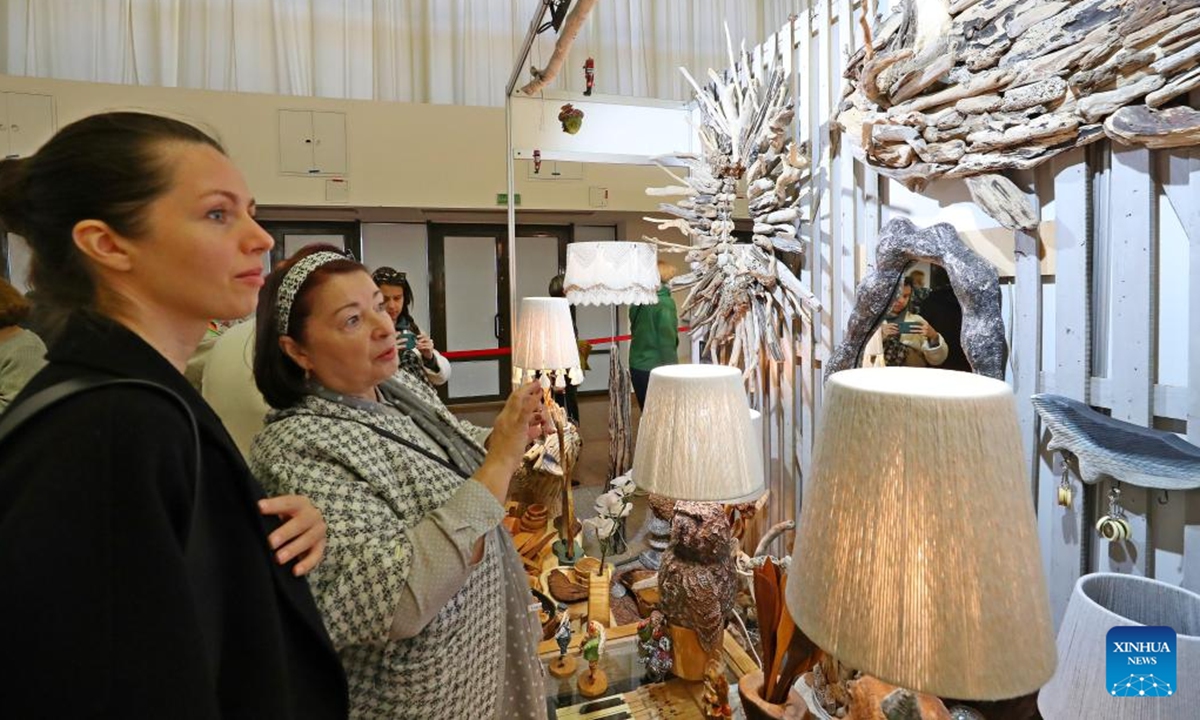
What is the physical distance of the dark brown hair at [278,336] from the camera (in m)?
1.16

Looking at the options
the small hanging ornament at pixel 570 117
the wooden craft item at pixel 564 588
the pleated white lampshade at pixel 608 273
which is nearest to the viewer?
the wooden craft item at pixel 564 588

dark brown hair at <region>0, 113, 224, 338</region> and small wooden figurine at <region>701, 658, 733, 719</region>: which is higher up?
dark brown hair at <region>0, 113, 224, 338</region>

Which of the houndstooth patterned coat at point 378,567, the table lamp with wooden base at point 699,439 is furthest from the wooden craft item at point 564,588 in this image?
the houndstooth patterned coat at point 378,567

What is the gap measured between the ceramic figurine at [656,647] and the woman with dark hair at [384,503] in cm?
83

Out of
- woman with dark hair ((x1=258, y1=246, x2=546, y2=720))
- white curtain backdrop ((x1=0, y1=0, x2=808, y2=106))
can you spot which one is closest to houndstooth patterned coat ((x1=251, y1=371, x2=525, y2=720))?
woman with dark hair ((x1=258, y1=246, x2=546, y2=720))

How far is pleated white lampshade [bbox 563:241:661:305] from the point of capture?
273 cm

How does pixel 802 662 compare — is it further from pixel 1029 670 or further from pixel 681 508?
pixel 681 508

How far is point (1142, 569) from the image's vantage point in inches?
54.2

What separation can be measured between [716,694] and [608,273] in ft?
5.45

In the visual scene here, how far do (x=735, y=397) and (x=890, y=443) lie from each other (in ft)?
2.88

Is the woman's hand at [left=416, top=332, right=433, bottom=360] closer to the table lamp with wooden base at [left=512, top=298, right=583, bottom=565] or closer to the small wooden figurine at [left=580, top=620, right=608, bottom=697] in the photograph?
the table lamp with wooden base at [left=512, top=298, right=583, bottom=565]

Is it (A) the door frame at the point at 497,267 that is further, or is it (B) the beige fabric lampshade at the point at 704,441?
(A) the door frame at the point at 497,267

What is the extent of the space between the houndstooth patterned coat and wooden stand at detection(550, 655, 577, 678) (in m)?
0.92

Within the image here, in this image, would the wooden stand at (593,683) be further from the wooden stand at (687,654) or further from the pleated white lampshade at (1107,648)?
the pleated white lampshade at (1107,648)
